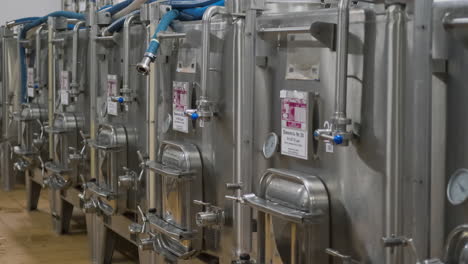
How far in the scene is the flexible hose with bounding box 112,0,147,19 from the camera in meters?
3.95

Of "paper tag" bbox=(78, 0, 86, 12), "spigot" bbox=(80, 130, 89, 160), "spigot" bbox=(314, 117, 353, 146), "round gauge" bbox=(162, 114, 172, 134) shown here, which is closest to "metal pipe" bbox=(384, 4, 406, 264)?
"spigot" bbox=(314, 117, 353, 146)

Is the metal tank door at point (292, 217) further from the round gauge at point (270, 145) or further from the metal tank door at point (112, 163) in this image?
the metal tank door at point (112, 163)

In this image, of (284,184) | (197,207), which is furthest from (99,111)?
(284,184)

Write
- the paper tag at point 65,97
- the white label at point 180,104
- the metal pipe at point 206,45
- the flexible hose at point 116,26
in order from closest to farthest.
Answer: the metal pipe at point 206,45, the white label at point 180,104, the flexible hose at point 116,26, the paper tag at point 65,97

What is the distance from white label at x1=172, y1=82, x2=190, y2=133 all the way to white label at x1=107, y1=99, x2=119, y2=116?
2.77 ft

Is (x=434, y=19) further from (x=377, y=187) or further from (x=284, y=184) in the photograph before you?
(x=284, y=184)

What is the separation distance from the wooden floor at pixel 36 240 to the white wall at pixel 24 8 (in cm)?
272

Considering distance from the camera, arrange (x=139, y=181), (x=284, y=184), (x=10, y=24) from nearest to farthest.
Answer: (x=284, y=184) → (x=139, y=181) → (x=10, y=24)

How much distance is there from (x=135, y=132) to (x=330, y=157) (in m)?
1.89

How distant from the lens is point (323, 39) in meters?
2.23

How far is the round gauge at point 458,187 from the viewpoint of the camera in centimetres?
179

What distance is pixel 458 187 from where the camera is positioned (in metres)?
1.82

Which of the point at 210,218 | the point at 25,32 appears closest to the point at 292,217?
the point at 210,218

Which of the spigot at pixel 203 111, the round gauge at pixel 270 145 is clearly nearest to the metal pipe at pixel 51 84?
the spigot at pixel 203 111
